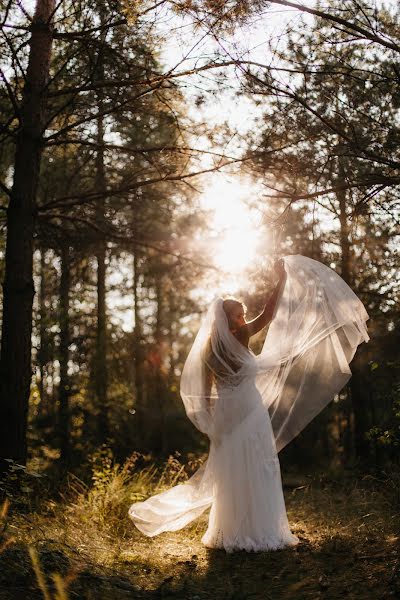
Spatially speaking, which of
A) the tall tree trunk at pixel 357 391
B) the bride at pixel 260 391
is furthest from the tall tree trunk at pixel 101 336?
the tall tree trunk at pixel 357 391

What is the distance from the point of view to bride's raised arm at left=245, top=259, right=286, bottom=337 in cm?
595

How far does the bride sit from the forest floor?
288mm

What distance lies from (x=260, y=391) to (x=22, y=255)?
3216 millimetres

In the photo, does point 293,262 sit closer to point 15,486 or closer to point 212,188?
point 212,188

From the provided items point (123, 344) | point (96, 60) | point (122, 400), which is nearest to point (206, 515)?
point (96, 60)

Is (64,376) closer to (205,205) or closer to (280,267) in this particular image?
(205,205)

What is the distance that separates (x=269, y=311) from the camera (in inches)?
235

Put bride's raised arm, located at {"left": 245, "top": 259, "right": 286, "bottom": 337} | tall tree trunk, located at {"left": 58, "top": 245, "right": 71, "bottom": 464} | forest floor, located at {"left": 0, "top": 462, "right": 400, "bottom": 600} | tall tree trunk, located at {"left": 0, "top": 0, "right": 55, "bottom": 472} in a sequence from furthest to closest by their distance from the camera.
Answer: tall tree trunk, located at {"left": 58, "top": 245, "right": 71, "bottom": 464}, tall tree trunk, located at {"left": 0, "top": 0, "right": 55, "bottom": 472}, bride's raised arm, located at {"left": 245, "top": 259, "right": 286, "bottom": 337}, forest floor, located at {"left": 0, "top": 462, "right": 400, "bottom": 600}

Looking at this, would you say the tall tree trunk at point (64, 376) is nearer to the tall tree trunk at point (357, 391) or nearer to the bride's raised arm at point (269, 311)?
the tall tree trunk at point (357, 391)

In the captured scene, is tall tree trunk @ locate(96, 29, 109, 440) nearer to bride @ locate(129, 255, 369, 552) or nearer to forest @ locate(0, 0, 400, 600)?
forest @ locate(0, 0, 400, 600)

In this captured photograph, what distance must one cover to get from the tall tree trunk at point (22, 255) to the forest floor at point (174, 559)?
1025 mm

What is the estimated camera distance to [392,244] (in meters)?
7.84

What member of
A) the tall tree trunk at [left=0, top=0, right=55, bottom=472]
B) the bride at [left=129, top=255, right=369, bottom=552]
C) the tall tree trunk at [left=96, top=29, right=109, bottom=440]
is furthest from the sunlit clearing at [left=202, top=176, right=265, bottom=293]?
the tall tree trunk at [left=0, top=0, right=55, bottom=472]


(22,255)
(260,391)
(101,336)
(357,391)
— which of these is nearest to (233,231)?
(22,255)
